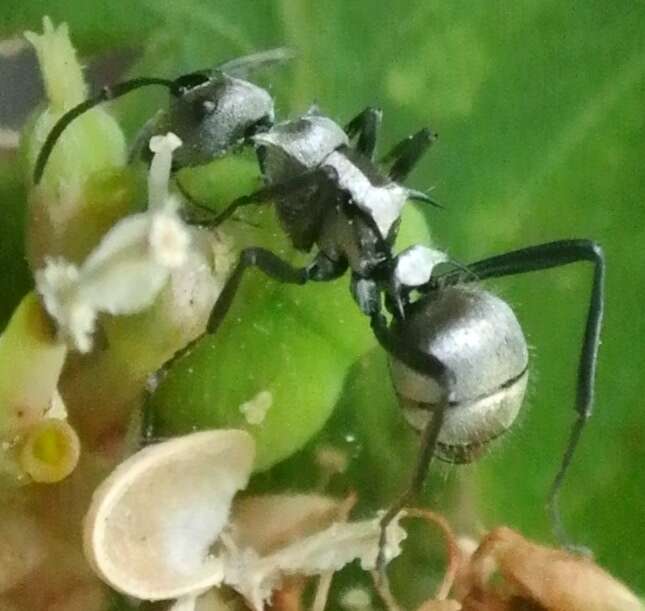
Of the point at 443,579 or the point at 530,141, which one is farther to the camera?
the point at 530,141

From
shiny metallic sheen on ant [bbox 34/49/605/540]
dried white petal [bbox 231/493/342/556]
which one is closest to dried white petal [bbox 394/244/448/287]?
shiny metallic sheen on ant [bbox 34/49/605/540]

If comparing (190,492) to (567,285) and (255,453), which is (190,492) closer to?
(255,453)

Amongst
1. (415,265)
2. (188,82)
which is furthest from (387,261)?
(188,82)

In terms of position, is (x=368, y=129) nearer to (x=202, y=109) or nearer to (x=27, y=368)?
(x=202, y=109)

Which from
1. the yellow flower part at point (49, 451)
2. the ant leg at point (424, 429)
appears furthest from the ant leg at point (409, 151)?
the yellow flower part at point (49, 451)

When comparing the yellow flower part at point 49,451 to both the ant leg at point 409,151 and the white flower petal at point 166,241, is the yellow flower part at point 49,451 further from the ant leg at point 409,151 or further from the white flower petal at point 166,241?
the ant leg at point 409,151

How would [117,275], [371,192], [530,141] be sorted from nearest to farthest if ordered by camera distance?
[117,275], [371,192], [530,141]
